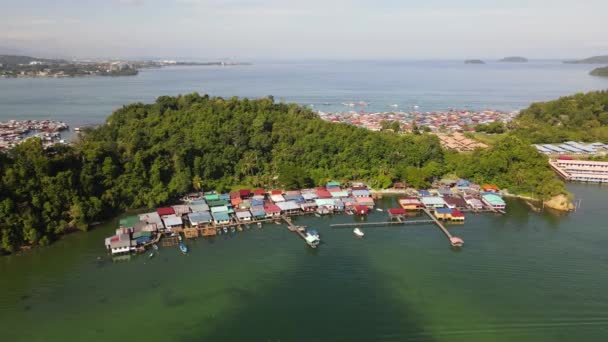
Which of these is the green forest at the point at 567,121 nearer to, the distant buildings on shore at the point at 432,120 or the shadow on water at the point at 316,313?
the distant buildings on shore at the point at 432,120

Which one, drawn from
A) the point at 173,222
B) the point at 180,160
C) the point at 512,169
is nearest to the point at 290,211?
the point at 173,222

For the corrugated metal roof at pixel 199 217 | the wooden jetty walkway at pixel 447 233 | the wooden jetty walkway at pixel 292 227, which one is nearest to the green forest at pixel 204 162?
the corrugated metal roof at pixel 199 217

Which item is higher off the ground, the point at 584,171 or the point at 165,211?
the point at 584,171

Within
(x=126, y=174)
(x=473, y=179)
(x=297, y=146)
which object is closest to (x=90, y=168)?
(x=126, y=174)

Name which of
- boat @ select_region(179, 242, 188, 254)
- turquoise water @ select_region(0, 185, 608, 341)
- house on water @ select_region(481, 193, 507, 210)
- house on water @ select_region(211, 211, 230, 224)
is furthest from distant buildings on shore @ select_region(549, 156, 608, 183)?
boat @ select_region(179, 242, 188, 254)

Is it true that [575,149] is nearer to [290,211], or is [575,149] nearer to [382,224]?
[382,224]

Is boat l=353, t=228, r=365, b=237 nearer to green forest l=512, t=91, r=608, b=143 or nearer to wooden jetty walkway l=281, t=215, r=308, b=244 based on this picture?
wooden jetty walkway l=281, t=215, r=308, b=244
